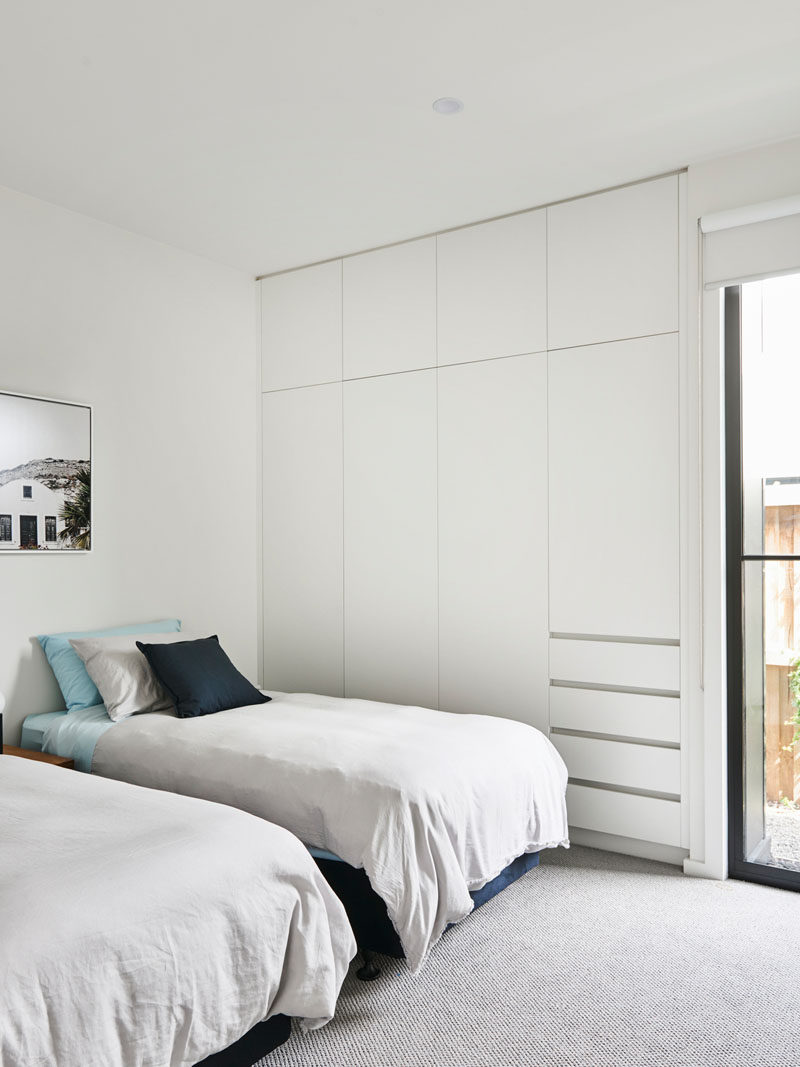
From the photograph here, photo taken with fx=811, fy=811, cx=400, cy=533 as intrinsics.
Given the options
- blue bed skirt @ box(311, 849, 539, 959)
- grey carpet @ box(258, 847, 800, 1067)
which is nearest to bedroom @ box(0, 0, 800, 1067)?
grey carpet @ box(258, 847, 800, 1067)

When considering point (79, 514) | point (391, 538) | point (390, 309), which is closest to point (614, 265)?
point (390, 309)

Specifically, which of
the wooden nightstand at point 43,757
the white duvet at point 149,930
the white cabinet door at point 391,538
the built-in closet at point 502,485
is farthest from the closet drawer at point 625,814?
the wooden nightstand at point 43,757

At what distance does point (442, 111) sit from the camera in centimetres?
293

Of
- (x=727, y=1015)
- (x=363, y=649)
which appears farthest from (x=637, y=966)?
(x=363, y=649)

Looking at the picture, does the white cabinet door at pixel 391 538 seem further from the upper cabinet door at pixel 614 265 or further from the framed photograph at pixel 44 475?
the framed photograph at pixel 44 475

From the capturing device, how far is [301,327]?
4578 mm

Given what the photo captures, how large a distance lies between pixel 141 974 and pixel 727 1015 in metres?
1.67

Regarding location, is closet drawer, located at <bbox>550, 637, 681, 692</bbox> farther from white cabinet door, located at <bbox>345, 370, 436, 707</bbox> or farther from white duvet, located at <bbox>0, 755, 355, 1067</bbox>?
white duvet, located at <bbox>0, 755, 355, 1067</bbox>

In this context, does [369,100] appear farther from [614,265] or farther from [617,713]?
[617,713]

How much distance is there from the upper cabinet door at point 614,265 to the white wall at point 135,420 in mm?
1899

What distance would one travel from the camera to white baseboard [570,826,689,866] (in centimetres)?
341

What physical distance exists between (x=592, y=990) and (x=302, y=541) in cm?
275

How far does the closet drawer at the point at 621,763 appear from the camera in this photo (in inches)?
134

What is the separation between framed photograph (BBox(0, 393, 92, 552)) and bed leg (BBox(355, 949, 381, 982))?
7.35 ft
